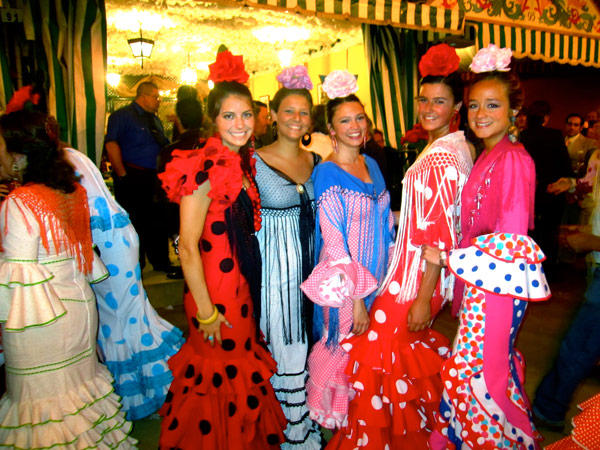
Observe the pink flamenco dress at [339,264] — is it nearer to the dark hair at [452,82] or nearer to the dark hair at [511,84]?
the dark hair at [452,82]

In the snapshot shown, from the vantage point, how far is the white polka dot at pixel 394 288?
2146 millimetres

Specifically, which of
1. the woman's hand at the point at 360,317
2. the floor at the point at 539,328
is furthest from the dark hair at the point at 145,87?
the woman's hand at the point at 360,317

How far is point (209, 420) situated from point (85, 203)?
4.40ft

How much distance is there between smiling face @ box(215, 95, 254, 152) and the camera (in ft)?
Result: 7.08

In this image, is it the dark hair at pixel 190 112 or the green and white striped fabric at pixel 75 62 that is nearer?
the green and white striped fabric at pixel 75 62

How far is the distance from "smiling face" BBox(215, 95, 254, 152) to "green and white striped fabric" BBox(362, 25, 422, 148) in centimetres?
374

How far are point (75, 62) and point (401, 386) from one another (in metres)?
4.06

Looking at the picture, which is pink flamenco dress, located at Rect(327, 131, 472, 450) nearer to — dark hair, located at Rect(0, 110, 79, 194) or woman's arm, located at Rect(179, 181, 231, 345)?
→ woman's arm, located at Rect(179, 181, 231, 345)

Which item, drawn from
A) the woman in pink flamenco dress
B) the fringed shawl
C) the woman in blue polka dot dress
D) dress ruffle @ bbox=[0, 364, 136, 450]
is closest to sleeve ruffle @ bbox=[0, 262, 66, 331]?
the fringed shawl

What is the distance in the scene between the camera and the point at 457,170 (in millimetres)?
1974

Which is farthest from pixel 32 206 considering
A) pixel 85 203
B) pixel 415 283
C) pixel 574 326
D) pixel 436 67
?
pixel 574 326

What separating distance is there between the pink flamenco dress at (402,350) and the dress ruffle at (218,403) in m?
0.49

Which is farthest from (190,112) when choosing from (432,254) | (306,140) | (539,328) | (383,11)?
(539,328)

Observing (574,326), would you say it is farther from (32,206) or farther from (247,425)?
(32,206)
